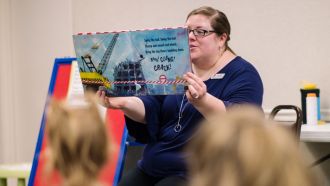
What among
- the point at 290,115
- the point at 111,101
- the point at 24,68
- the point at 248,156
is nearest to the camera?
the point at 248,156

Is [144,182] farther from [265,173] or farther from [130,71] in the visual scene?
[265,173]

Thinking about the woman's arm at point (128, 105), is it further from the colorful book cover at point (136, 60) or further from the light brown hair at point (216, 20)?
the light brown hair at point (216, 20)

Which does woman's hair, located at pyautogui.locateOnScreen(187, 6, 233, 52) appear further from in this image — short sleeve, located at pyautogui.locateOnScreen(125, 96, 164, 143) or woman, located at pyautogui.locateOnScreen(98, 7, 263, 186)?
short sleeve, located at pyautogui.locateOnScreen(125, 96, 164, 143)

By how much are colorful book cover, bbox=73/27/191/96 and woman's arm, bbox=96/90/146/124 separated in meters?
0.04

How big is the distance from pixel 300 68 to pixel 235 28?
0.41 m

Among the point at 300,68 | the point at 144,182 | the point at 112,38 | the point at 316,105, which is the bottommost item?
the point at 144,182

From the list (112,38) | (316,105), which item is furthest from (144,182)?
(316,105)

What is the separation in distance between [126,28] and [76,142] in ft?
8.54

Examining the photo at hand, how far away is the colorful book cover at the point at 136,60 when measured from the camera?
5.08 feet

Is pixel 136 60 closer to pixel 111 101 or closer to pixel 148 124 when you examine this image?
pixel 111 101

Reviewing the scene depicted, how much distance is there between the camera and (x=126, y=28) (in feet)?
9.91

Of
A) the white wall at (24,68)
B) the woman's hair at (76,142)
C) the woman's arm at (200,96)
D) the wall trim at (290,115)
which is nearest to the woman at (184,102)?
the woman's arm at (200,96)

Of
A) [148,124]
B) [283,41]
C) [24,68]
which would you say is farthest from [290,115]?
[24,68]

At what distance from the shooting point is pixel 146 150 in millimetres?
1871
